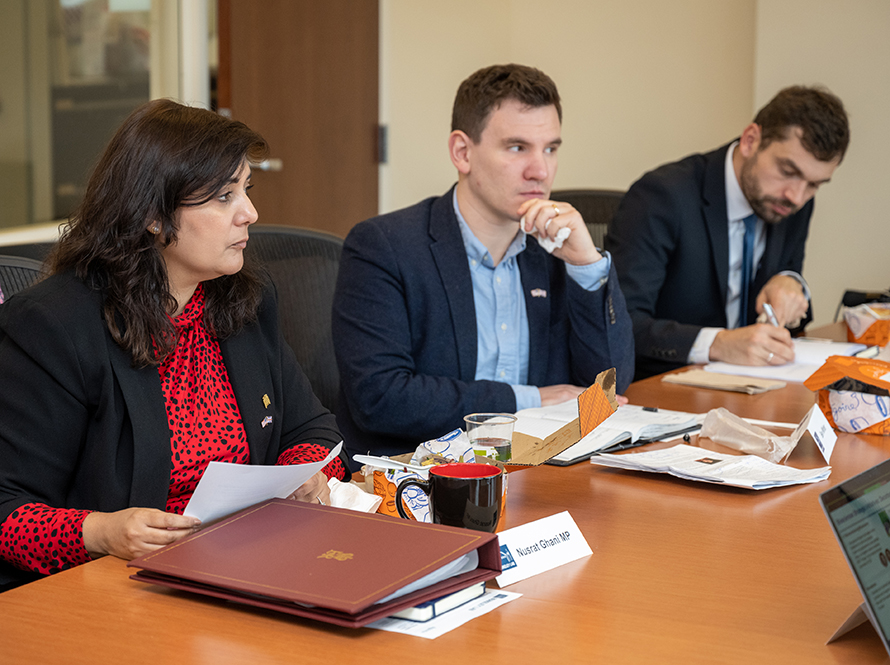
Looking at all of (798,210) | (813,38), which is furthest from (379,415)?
(813,38)

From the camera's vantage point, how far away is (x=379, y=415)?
Answer: 1.78 meters

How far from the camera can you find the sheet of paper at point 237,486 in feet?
3.05

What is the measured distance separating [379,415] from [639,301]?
3.21ft

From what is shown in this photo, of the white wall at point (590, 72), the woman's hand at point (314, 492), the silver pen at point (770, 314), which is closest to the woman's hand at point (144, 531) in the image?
the woman's hand at point (314, 492)

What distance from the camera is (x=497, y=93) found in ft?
6.34

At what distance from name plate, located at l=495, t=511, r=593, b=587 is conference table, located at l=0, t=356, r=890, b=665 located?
0.01 m

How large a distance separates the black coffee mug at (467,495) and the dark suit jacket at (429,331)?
2.51 ft

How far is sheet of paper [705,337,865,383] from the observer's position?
203 centimetres

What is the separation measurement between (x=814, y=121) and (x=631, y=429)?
1.36 meters

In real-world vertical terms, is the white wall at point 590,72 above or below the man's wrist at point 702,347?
above

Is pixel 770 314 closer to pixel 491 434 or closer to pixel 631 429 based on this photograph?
pixel 631 429

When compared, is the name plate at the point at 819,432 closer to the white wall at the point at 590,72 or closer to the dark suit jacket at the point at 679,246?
the dark suit jacket at the point at 679,246

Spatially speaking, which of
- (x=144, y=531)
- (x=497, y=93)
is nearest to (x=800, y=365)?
(x=497, y=93)

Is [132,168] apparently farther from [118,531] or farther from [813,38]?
[813,38]
